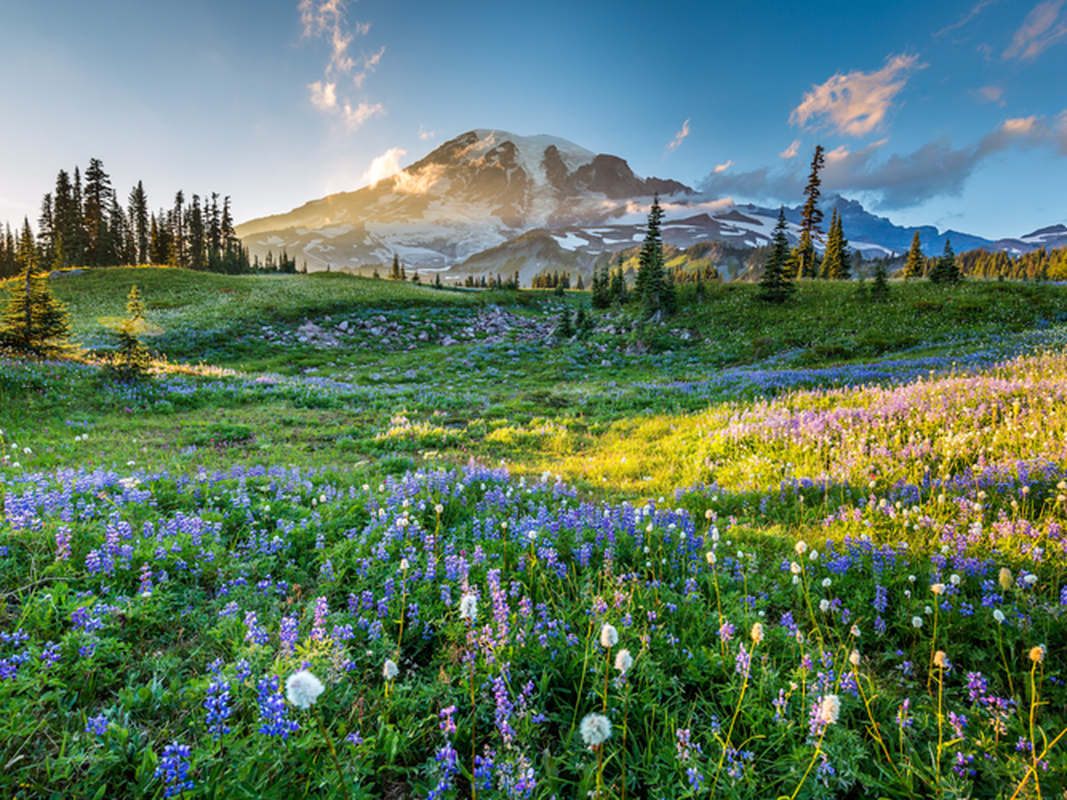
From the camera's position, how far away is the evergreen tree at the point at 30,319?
18.0 meters

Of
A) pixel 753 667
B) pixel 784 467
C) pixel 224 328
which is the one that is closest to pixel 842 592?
pixel 753 667

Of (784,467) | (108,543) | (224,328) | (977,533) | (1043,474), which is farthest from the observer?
(224,328)

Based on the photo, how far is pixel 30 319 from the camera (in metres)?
18.7

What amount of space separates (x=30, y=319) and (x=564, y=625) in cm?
2790

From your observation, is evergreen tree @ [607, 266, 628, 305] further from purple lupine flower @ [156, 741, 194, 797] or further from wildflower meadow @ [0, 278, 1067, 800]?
purple lupine flower @ [156, 741, 194, 797]

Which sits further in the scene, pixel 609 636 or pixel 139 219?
pixel 139 219

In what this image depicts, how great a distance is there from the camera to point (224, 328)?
33.4 meters

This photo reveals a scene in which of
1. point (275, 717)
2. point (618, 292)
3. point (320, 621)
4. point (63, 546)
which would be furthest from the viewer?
point (618, 292)

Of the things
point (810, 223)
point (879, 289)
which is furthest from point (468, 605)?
point (810, 223)

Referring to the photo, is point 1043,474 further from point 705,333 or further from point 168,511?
point 705,333

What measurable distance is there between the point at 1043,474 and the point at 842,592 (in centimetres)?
365

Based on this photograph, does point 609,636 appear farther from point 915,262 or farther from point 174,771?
point 915,262

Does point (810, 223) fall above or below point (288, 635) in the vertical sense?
above

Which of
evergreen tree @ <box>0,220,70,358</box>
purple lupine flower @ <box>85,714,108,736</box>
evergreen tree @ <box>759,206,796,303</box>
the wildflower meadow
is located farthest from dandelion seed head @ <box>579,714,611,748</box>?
evergreen tree @ <box>759,206,796,303</box>
